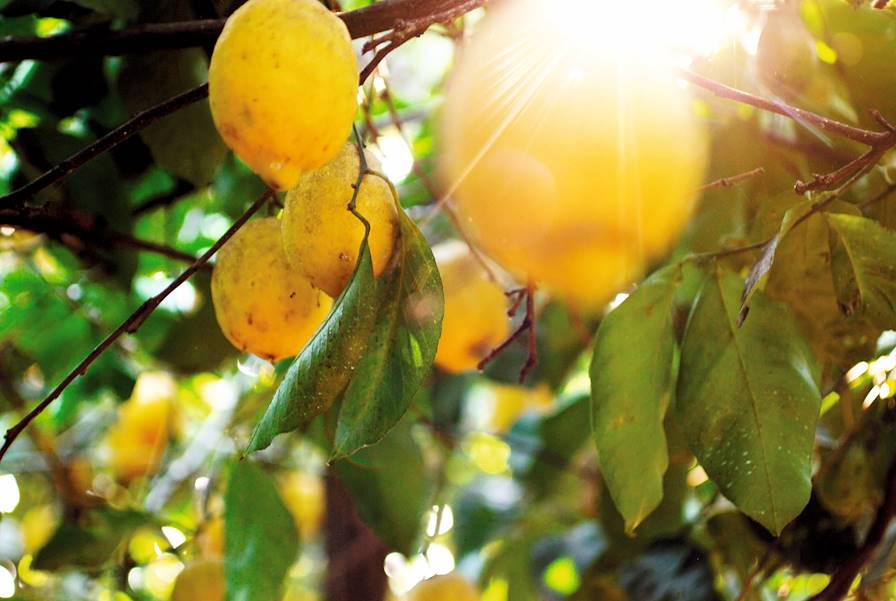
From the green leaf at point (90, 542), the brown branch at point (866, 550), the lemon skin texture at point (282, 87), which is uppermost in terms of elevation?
the lemon skin texture at point (282, 87)

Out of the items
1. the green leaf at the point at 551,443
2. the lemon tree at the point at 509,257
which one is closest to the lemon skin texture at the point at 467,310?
the lemon tree at the point at 509,257

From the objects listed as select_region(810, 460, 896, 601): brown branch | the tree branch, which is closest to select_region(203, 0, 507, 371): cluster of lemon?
the tree branch

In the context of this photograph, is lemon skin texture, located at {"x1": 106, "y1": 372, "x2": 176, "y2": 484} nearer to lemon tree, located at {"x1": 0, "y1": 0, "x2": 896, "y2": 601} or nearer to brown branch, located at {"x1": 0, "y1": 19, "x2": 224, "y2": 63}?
lemon tree, located at {"x1": 0, "y1": 0, "x2": 896, "y2": 601}

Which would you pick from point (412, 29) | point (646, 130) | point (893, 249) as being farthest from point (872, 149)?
point (412, 29)

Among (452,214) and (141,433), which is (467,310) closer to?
(452,214)

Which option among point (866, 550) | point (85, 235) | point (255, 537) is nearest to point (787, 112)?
point (866, 550)

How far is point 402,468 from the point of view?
117 cm

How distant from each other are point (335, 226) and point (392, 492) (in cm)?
57

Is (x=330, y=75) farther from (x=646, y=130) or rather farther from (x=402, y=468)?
(x=402, y=468)

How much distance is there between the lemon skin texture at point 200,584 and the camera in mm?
1113

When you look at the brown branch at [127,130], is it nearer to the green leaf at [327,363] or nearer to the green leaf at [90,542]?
the green leaf at [327,363]

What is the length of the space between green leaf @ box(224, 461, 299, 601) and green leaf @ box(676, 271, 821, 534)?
1.41ft

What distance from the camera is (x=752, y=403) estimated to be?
0.74 m

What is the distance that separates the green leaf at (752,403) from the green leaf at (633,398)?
2cm
